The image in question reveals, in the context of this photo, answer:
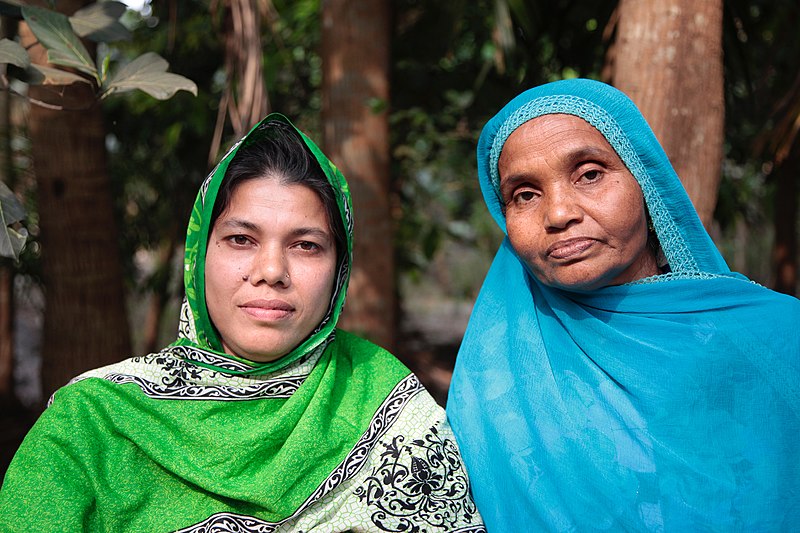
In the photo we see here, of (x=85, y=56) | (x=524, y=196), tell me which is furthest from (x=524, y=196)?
(x=85, y=56)

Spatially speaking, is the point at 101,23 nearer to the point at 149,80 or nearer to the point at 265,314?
the point at 149,80

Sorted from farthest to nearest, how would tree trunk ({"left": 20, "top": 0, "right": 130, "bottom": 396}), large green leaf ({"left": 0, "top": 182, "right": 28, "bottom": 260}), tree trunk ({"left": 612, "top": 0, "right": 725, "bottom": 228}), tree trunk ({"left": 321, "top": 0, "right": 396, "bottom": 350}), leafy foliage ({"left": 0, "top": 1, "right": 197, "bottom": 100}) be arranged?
tree trunk ({"left": 321, "top": 0, "right": 396, "bottom": 350})
tree trunk ({"left": 20, "top": 0, "right": 130, "bottom": 396})
tree trunk ({"left": 612, "top": 0, "right": 725, "bottom": 228})
leafy foliage ({"left": 0, "top": 1, "right": 197, "bottom": 100})
large green leaf ({"left": 0, "top": 182, "right": 28, "bottom": 260})

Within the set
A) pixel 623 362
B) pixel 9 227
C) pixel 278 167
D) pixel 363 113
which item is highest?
pixel 363 113

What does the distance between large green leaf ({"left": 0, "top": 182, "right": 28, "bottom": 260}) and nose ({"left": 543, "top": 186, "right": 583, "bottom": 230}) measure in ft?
3.87

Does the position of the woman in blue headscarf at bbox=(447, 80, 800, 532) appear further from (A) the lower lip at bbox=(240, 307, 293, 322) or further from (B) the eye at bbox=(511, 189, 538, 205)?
(A) the lower lip at bbox=(240, 307, 293, 322)

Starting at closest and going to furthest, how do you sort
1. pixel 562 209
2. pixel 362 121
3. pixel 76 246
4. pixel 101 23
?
pixel 562 209, pixel 101 23, pixel 76 246, pixel 362 121

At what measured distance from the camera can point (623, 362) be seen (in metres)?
1.72

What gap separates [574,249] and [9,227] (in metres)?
1.29

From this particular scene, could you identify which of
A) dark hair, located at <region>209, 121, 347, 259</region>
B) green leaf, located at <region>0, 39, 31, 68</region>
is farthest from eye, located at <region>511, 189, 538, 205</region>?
green leaf, located at <region>0, 39, 31, 68</region>

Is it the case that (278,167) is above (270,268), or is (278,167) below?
above

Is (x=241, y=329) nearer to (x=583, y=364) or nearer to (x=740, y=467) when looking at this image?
(x=583, y=364)

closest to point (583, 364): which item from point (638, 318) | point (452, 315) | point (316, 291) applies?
point (638, 318)

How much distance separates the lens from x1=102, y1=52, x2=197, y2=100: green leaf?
1959 millimetres

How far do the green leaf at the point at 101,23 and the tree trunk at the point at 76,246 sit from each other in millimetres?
816
